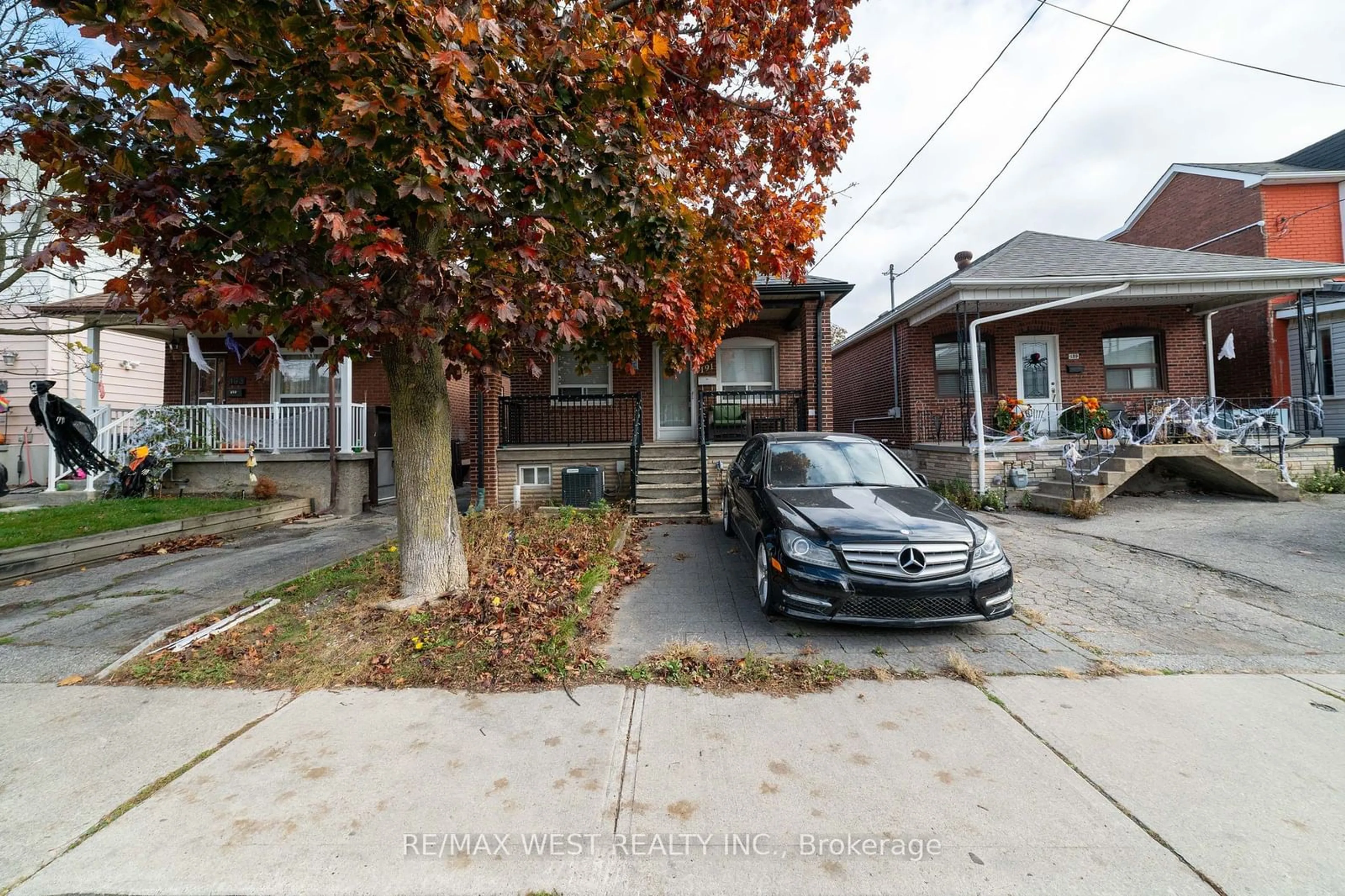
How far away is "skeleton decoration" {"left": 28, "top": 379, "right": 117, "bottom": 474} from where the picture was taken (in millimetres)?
9422

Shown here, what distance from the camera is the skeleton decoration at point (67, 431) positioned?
371 inches

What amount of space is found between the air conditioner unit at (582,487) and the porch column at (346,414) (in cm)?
457

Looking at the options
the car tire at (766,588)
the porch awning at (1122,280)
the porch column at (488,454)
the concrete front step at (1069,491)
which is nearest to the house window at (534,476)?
the porch column at (488,454)

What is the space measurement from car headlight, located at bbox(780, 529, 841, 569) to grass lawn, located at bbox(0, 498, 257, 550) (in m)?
8.41

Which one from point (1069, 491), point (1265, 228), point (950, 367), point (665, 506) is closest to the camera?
point (1069, 491)

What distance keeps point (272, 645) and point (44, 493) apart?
→ 1253 centimetres

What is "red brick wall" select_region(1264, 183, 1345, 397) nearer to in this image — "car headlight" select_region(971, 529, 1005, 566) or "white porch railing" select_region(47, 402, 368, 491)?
"car headlight" select_region(971, 529, 1005, 566)

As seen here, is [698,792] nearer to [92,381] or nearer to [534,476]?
[534,476]

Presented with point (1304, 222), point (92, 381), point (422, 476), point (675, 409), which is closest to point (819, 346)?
point (675, 409)

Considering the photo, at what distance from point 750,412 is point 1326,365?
1356 cm

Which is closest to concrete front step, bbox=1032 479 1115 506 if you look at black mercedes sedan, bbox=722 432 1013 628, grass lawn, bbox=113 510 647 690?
black mercedes sedan, bbox=722 432 1013 628

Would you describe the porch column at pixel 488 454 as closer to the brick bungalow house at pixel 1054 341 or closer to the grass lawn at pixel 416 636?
the grass lawn at pixel 416 636

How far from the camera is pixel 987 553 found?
3.99m

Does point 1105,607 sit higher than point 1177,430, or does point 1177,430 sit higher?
point 1177,430
